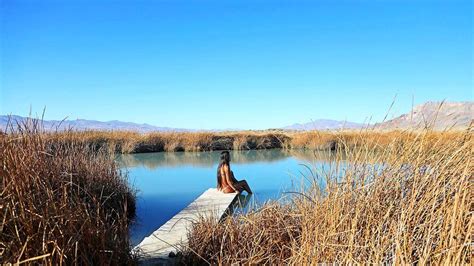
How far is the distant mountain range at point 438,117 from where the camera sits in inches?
116

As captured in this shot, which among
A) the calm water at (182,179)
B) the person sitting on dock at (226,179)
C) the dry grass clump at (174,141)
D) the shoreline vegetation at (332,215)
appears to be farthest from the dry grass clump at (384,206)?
the dry grass clump at (174,141)

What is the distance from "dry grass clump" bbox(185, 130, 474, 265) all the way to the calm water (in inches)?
22.4

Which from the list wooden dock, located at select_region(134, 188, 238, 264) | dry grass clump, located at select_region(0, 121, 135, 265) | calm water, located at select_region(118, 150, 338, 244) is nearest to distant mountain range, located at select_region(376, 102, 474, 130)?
calm water, located at select_region(118, 150, 338, 244)

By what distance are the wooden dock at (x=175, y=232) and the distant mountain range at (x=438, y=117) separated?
1.88 metres

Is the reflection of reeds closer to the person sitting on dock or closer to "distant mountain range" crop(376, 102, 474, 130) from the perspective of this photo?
the person sitting on dock

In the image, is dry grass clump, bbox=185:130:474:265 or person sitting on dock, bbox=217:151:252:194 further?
person sitting on dock, bbox=217:151:252:194

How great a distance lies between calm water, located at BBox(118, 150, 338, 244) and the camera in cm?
596

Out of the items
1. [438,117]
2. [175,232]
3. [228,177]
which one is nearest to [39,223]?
[438,117]

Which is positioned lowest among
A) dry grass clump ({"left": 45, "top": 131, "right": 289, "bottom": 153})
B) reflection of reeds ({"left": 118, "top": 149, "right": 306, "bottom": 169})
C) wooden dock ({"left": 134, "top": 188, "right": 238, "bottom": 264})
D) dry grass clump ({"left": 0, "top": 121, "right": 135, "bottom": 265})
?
wooden dock ({"left": 134, "top": 188, "right": 238, "bottom": 264})

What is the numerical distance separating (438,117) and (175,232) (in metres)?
2.98

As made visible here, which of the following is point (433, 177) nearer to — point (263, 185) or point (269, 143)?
point (263, 185)

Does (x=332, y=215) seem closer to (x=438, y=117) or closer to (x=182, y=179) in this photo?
(x=438, y=117)

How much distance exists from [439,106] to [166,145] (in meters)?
16.7

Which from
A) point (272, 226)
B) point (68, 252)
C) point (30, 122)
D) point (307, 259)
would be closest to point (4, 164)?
point (68, 252)
